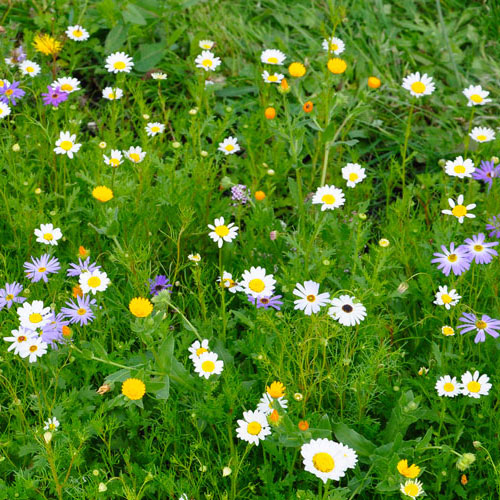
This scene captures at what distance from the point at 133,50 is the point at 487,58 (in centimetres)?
181

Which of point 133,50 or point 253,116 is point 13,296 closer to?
point 253,116

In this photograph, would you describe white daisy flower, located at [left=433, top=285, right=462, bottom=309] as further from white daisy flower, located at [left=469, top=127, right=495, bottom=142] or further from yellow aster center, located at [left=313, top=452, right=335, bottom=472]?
white daisy flower, located at [left=469, top=127, right=495, bottom=142]

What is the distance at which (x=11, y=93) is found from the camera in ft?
8.66

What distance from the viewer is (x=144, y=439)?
6.35 ft

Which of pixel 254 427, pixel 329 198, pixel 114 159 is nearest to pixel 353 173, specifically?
pixel 329 198

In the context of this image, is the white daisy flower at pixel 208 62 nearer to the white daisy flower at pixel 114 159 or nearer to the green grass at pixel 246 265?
the green grass at pixel 246 265

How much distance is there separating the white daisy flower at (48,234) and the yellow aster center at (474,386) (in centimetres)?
132

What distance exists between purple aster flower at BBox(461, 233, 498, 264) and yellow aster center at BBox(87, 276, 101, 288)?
1.09 meters

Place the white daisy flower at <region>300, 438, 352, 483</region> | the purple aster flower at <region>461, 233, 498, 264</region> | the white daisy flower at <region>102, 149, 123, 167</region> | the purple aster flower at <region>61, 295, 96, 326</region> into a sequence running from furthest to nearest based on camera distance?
the white daisy flower at <region>102, 149, 123, 167</region> < the purple aster flower at <region>461, 233, 498, 264</region> < the purple aster flower at <region>61, 295, 96, 326</region> < the white daisy flower at <region>300, 438, 352, 483</region>

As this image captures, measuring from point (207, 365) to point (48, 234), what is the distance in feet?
2.53

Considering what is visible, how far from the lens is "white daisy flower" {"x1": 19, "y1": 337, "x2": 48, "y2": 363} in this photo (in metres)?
1.73

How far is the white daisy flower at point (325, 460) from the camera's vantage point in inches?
56.3

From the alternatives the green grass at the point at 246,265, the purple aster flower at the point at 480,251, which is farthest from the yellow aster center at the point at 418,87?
the purple aster flower at the point at 480,251

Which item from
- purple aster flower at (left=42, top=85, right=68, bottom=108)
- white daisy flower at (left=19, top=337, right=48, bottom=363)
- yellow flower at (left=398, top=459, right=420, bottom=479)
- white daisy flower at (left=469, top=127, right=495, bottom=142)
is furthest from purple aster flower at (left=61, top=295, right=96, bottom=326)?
white daisy flower at (left=469, top=127, right=495, bottom=142)
